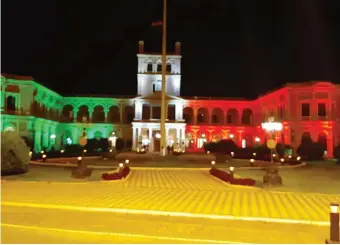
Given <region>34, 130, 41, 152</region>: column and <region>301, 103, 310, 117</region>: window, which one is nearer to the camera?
<region>301, 103, 310, 117</region>: window

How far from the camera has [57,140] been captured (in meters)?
66.1

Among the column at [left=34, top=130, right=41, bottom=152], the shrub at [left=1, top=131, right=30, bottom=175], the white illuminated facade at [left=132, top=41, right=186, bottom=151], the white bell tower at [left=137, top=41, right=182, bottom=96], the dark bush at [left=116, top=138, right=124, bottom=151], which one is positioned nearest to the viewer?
the shrub at [left=1, top=131, right=30, bottom=175]

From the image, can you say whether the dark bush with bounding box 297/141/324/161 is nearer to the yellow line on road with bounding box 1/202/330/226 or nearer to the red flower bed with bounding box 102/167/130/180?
the red flower bed with bounding box 102/167/130/180

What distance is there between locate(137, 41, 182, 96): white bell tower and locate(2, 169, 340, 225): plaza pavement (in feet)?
177

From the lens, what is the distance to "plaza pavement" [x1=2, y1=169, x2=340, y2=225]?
34.1 feet

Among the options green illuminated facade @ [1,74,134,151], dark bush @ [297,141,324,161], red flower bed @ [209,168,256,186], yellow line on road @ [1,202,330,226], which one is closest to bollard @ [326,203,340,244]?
yellow line on road @ [1,202,330,226]

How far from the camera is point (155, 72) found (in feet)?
228

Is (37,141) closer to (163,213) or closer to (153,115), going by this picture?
(153,115)

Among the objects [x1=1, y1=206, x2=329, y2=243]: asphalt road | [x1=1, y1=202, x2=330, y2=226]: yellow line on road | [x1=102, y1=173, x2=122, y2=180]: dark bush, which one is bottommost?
[x1=1, y1=206, x2=329, y2=243]: asphalt road

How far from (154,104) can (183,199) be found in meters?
55.1

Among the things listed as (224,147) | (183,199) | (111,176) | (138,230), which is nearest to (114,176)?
(111,176)

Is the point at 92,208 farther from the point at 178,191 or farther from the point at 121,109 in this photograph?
the point at 121,109

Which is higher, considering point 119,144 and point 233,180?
point 119,144

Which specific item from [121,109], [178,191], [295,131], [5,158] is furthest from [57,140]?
[178,191]
